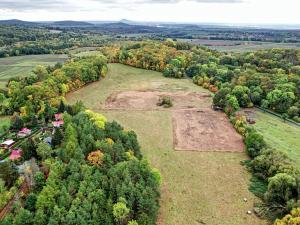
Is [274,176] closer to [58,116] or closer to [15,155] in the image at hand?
[15,155]

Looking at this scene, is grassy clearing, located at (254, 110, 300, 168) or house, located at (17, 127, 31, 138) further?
house, located at (17, 127, 31, 138)

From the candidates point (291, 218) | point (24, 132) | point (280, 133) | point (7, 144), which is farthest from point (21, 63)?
point (291, 218)

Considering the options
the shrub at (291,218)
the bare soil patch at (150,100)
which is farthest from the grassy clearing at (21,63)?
the shrub at (291,218)

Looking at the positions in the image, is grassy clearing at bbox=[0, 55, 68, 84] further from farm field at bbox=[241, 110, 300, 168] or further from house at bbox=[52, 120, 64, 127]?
farm field at bbox=[241, 110, 300, 168]

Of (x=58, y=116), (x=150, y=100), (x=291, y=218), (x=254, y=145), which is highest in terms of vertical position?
(x=291, y=218)

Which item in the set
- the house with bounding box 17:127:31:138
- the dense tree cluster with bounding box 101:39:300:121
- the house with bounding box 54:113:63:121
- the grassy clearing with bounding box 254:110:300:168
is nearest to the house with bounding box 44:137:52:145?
the house with bounding box 17:127:31:138

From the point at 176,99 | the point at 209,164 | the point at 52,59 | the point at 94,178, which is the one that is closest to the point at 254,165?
the point at 209,164
